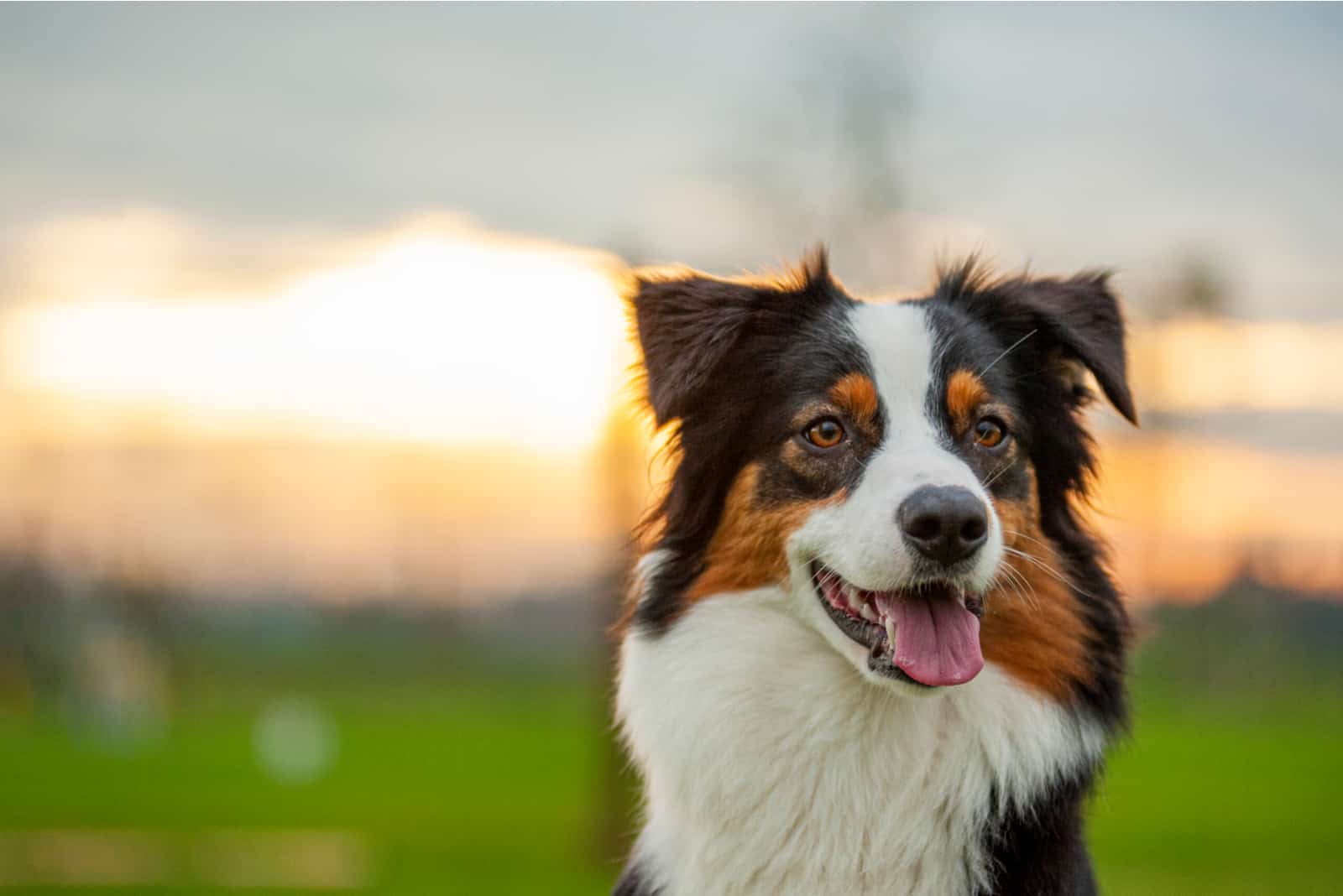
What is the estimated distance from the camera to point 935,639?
3.95m

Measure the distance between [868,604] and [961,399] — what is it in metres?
0.72

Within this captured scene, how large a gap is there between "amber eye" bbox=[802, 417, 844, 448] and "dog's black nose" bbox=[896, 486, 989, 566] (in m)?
0.46

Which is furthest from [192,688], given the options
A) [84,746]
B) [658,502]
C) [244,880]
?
[658,502]

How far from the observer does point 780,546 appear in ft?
13.8

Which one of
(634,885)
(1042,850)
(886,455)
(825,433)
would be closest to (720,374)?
(825,433)

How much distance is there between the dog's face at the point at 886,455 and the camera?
3.89 meters

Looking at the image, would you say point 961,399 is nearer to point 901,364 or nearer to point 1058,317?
point 901,364

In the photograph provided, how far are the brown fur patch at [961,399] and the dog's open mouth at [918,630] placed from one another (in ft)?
1.83

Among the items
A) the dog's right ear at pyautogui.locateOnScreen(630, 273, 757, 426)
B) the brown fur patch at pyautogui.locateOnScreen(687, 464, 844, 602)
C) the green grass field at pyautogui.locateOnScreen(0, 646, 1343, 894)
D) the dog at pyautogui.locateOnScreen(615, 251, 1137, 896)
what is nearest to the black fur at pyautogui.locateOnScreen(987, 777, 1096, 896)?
the dog at pyautogui.locateOnScreen(615, 251, 1137, 896)

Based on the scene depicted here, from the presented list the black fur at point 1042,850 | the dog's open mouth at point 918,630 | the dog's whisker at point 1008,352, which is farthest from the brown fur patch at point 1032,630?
the dog's whisker at point 1008,352

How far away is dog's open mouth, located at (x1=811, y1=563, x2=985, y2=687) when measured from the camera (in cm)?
388

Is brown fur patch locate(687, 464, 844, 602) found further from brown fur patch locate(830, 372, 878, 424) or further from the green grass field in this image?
the green grass field

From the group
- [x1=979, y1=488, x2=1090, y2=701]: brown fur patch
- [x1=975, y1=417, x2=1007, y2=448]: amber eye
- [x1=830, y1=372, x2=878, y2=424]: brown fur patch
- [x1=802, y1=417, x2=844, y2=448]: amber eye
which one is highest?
[x1=830, y1=372, x2=878, y2=424]: brown fur patch

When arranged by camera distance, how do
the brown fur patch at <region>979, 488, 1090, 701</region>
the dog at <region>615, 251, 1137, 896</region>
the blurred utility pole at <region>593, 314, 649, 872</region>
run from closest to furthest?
the dog at <region>615, 251, 1137, 896</region> → the brown fur patch at <region>979, 488, 1090, 701</region> → the blurred utility pole at <region>593, 314, 649, 872</region>
